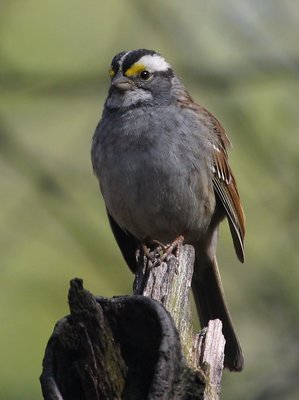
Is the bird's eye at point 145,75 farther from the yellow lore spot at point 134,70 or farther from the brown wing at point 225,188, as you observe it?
the brown wing at point 225,188

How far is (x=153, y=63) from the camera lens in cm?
715

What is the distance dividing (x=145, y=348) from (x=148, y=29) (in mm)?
3940

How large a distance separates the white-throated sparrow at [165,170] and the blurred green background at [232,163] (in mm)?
349

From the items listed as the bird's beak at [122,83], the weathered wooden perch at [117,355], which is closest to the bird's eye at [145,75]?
the bird's beak at [122,83]

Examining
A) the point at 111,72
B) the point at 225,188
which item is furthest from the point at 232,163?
the point at 111,72

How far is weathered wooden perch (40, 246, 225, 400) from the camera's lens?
13.3ft

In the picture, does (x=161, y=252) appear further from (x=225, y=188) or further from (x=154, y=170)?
(x=225, y=188)

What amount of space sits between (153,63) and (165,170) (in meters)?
0.95

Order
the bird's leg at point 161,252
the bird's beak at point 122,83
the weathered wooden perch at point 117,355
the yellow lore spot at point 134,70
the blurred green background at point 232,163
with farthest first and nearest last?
the blurred green background at point 232,163
the yellow lore spot at point 134,70
the bird's beak at point 122,83
the bird's leg at point 161,252
the weathered wooden perch at point 117,355

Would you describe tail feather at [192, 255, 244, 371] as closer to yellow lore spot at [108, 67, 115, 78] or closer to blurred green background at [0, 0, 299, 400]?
blurred green background at [0, 0, 299, 400]

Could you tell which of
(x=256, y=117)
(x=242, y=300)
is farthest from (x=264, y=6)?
(x=242, y=300)

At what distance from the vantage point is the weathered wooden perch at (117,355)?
4039mm

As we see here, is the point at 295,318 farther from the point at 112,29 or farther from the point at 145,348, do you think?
the point at 112,29

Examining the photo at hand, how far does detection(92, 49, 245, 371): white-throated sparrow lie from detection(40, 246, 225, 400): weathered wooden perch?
223 centimetres
